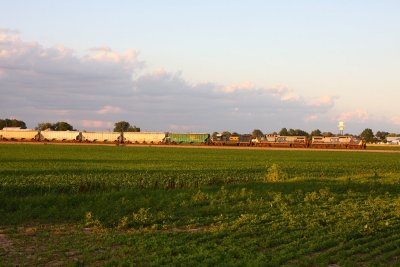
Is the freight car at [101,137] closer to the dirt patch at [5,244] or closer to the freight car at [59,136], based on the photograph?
the freight car at [59,136]

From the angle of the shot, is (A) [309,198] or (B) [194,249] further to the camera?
(A) [309,198]

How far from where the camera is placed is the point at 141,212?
15.4m

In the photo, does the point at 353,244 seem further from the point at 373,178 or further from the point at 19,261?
the point at 373,178

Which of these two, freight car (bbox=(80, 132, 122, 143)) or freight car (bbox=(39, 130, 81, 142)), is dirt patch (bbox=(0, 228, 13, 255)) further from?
freight car (bbox=(39, 130, 81, 142))

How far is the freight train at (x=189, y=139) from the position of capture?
112 metres

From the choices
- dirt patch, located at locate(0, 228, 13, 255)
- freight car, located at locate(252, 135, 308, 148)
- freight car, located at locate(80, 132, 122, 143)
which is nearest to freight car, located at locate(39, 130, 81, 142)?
freight car, located at locate(80, 132, 122, 143)

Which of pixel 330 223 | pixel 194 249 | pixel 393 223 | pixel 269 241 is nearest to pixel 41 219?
pixel 194 249

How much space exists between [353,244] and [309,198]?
26.5ft

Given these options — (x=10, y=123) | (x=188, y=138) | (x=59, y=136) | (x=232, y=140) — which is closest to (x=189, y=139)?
(x=188, y=138)

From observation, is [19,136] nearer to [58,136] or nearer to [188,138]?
[58,136]

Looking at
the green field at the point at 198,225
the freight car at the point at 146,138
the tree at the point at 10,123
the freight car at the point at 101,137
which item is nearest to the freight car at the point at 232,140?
the freight car at the point at 146,138

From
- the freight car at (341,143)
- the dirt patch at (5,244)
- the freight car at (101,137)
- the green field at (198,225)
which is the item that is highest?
the freight car at (101,137)

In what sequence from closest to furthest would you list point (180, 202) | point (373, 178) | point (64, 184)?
point (180, 202)
point (64, 184)
point (373, 178)

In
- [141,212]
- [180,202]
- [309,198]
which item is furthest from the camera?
[309,198]
